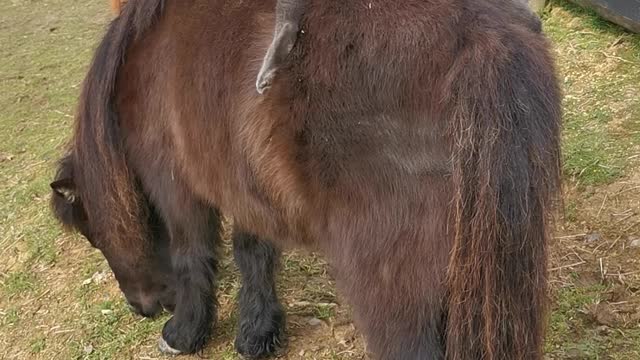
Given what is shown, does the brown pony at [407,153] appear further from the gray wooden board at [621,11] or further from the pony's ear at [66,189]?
the gray wooden board at [621,11]

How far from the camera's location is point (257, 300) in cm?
293

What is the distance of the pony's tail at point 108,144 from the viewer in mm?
2502

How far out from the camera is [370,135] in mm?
1705

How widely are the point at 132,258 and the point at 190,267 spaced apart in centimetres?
27

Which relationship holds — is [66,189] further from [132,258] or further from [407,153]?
[407,153]

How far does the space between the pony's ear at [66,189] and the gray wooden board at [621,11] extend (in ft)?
10.6

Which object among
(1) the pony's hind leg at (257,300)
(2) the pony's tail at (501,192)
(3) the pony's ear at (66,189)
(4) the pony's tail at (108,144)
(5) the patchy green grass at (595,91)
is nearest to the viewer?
(2) the pony's tail at (501,192)

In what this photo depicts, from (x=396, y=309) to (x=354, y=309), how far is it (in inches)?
5.4

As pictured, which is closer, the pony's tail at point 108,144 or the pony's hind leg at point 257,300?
the pony's tail at point 108,144

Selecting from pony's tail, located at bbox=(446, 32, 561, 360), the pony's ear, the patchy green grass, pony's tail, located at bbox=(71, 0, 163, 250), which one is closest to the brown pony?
pony's tail, located at bbox=(446, 32, 561, 360)

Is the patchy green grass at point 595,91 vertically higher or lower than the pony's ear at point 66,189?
higher

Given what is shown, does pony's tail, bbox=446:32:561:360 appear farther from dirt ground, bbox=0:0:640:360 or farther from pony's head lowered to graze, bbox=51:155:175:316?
pony's head lowered to graze, bbox=51:155:175:316

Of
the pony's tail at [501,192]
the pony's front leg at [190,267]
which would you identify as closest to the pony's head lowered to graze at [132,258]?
the pony's front leg at [190,267]

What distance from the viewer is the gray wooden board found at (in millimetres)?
4182
